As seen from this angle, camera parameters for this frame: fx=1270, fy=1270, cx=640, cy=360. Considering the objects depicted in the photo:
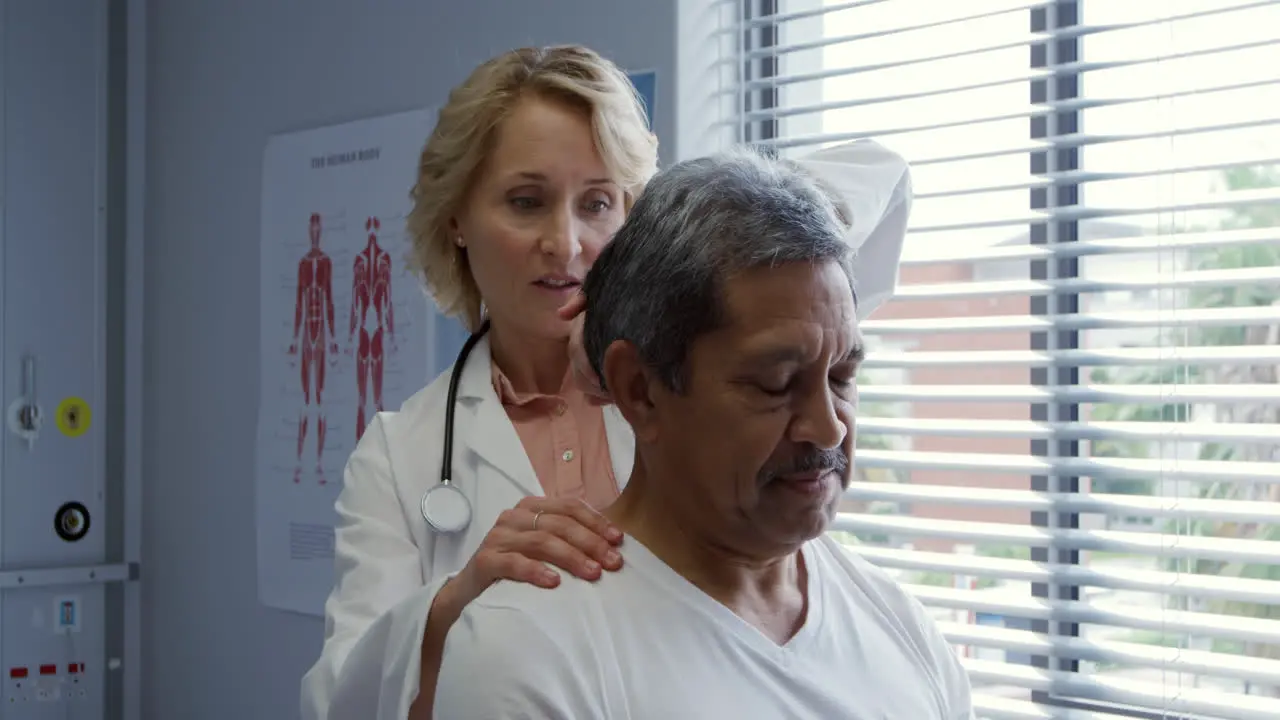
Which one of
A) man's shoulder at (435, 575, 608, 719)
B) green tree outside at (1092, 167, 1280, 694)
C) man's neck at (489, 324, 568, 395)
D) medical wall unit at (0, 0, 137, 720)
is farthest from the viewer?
medical wall unit at (0, 0, 137, 720)

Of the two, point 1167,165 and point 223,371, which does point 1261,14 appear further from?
point 223,371

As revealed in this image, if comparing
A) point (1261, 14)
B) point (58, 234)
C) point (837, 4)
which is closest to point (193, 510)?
point (58, 234)

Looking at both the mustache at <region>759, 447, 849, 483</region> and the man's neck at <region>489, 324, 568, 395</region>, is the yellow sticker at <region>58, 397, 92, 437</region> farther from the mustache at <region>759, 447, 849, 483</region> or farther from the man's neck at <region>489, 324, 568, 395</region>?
the mustache at <region>759, 447, 849, 483</region>

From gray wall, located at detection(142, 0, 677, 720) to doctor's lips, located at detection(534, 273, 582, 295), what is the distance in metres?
1.08

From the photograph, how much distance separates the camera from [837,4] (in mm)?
2004

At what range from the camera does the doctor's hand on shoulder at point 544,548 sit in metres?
1.06

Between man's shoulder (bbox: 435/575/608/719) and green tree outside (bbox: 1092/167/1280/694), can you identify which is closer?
man's shoulder (bbox: 435/575/608/719)

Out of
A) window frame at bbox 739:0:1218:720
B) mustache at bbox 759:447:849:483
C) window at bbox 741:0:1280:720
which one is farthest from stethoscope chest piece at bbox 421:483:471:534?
window frame at bbox 739:0:1218:720

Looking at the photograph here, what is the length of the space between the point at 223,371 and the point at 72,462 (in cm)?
46

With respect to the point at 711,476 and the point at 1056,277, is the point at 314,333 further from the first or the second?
the point at 711,476

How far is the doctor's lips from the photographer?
142 cm

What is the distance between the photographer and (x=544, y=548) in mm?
1069

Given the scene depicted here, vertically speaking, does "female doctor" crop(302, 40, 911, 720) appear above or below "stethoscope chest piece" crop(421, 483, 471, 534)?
above

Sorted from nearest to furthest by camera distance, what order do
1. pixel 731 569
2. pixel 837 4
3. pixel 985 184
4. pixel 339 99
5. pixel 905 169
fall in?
pixel 731 569
pixel 905 169
pixel 985 184
pixel 837 4
pixel 339 99
